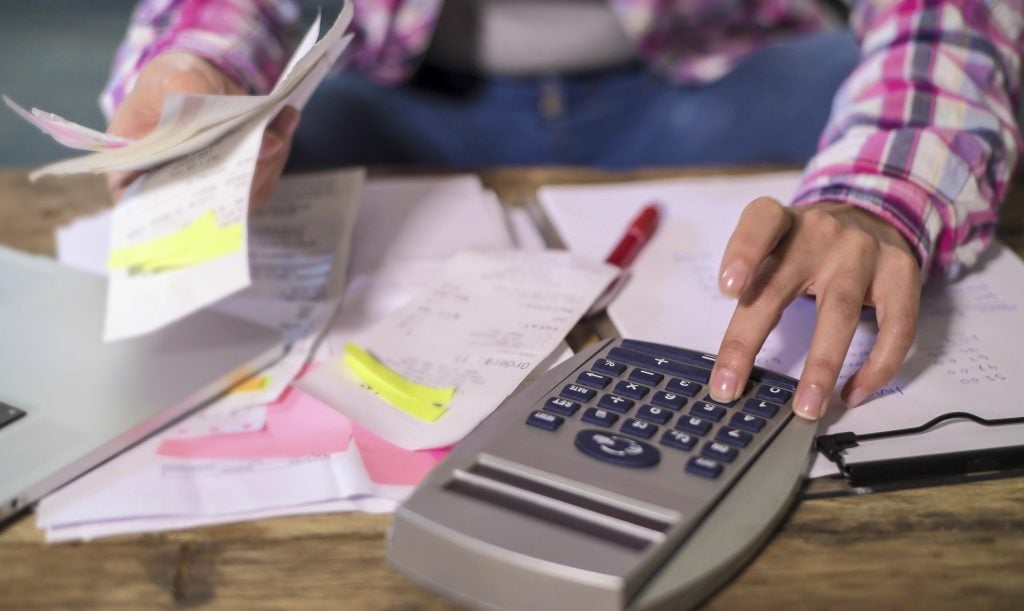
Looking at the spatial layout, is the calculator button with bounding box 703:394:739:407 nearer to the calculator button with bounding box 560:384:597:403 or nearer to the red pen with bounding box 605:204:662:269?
the calculator button with bounding box 560:384:597:403

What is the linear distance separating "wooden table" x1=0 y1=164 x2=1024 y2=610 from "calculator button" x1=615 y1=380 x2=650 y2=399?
0.09 meters

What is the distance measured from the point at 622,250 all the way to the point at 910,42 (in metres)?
0.27

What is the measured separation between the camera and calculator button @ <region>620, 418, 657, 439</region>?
451 millimetres

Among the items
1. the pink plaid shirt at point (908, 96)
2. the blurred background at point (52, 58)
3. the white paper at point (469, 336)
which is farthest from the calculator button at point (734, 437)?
the blurred background at point (52, 58)

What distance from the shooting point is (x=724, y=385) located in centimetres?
48

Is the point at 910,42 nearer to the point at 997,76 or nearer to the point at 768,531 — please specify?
the point at 997,76

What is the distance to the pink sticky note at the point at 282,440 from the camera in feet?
1.69

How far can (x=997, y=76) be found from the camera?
A: 28.6 inches

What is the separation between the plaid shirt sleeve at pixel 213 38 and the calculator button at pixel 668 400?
0.42 metres

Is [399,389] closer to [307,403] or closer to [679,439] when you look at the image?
[307,403]

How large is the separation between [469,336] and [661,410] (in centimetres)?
17

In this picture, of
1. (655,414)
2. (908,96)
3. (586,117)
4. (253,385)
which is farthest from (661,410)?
(586,117)

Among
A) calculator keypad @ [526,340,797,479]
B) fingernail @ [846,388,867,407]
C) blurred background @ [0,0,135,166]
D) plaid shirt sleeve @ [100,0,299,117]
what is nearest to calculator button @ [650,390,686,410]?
calculator keypad @ [526,340,797,479]

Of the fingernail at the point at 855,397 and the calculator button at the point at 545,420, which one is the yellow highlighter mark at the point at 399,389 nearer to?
the calculator button at the point at 545,420
